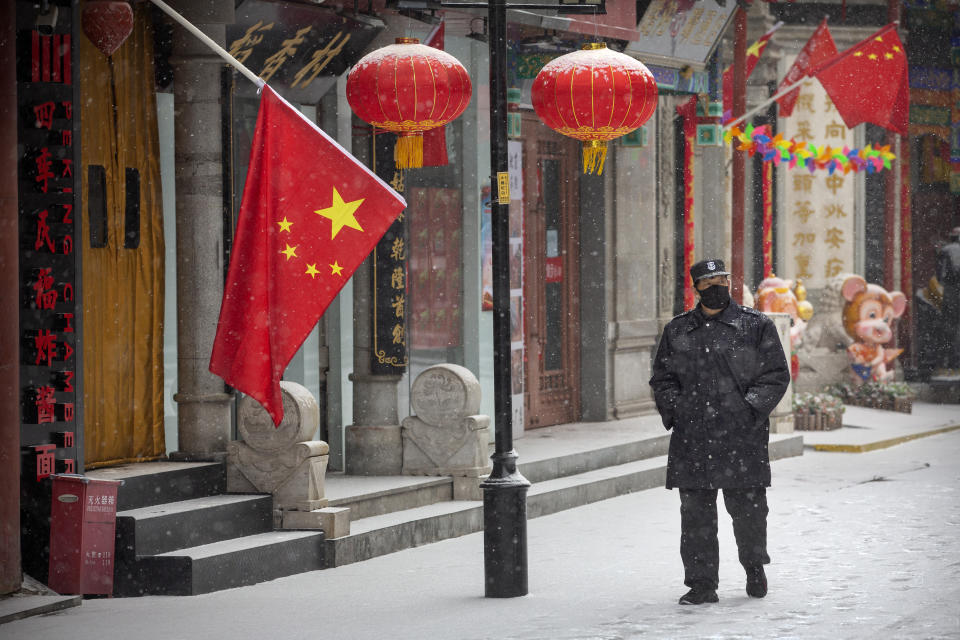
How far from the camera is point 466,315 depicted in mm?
14922

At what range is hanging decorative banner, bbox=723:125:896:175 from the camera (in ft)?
63.3

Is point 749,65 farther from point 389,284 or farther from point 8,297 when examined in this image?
point 8,297

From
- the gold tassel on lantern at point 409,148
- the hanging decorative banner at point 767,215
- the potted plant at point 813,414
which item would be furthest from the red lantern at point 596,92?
the hanging decorative banner at point 767,215

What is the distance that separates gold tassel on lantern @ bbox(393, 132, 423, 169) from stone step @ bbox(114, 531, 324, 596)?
275cm

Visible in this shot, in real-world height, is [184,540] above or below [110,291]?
below

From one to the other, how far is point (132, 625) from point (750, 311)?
3.78 m

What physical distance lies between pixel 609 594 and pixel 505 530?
2.58 feet

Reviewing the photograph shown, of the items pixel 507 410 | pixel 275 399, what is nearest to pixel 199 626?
pixel 275 399

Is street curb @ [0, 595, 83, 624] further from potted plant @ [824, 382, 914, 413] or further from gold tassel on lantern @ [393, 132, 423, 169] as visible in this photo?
potted plant @ [824, 382, 914, 413]

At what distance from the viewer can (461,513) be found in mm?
12141

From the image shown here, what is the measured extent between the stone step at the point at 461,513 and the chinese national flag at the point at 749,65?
6.47m

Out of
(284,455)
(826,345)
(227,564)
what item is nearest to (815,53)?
(826,345)

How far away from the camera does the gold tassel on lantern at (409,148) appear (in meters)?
11.5

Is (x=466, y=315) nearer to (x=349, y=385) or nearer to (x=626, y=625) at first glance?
(x=349, y=385)
